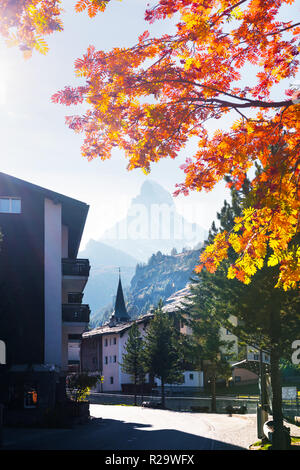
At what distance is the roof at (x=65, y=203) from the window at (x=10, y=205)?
1.48ft

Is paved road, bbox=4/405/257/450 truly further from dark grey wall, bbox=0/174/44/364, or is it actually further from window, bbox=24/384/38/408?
dark grey wall, bbox=0/174/44/364

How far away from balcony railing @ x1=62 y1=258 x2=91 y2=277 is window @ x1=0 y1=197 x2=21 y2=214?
13.9ft

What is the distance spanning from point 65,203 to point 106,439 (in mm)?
15538

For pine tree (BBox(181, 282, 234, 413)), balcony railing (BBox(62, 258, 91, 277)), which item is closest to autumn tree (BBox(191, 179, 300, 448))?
balcony railing (BBox(62, 258, 91, 277))

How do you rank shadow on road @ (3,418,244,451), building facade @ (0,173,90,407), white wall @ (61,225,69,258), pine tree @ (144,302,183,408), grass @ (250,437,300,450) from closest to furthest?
grass @ (250,437,300,450) → shadow on road @ (3,418,244,451) → building facade @ (0,173,90,407) → white wall @ (61,225,69,258) → pine tree @ (144,302,183,408)

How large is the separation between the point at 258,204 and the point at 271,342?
11.5 m

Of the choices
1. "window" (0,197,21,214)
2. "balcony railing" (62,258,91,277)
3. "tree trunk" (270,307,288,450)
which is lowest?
"tree trunk" (270,307,288,450)

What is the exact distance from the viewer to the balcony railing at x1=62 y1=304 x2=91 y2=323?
34.5 meters

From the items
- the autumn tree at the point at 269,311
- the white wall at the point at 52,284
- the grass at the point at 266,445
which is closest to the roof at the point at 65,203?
the white wall at the point at 52,284

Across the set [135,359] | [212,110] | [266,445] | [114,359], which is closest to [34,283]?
[266,445]

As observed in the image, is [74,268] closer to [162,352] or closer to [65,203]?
[65,203]

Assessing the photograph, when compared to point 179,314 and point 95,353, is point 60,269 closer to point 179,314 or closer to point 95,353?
point 179,314

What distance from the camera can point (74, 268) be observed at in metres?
34.6

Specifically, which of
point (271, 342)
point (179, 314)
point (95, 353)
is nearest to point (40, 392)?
point (271, 342)
